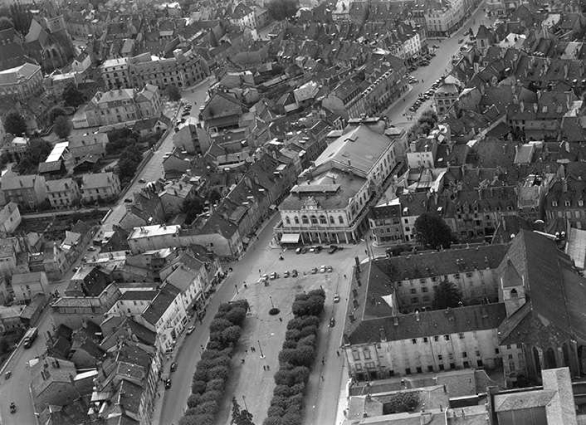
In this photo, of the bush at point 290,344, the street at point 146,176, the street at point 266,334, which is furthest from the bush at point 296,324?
the street at point 146,176

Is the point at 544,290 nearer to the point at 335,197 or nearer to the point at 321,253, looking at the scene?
the point at 321,253

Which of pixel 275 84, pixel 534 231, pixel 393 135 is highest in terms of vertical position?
pixel 534 231

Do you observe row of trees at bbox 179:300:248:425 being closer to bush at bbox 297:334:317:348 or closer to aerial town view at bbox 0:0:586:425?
aerial town view at bbox 0:0:586:425

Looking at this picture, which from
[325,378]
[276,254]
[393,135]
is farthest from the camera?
[393,135]

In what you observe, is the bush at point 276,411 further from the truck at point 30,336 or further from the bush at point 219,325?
the truck at point 30,336

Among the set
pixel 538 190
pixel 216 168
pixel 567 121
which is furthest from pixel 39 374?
pixel 567 121

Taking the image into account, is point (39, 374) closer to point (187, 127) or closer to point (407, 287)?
point (407, 287)

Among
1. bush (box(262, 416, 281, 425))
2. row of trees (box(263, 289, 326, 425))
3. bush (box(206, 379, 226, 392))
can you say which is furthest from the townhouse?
bush (box(262, 416, 281, 425))
